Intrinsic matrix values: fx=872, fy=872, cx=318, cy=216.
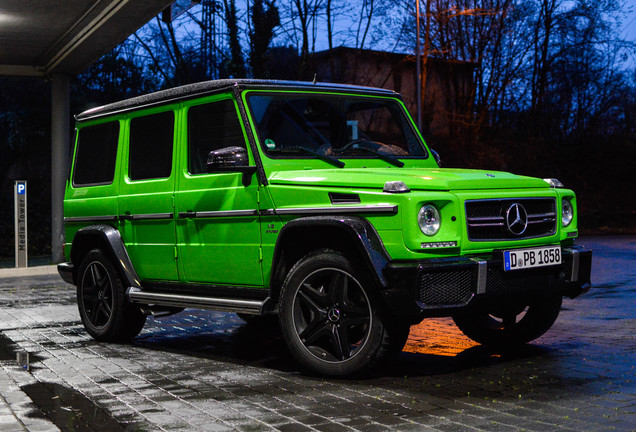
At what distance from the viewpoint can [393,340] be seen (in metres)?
5.80

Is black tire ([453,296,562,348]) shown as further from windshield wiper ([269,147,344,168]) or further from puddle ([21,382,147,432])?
puddle ([21,382,147,432])

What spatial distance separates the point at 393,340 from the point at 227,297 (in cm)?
166

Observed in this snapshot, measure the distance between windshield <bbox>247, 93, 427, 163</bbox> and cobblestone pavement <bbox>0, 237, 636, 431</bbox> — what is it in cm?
170

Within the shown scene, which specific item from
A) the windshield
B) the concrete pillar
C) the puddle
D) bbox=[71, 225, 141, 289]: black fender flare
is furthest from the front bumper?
the concrete pillar

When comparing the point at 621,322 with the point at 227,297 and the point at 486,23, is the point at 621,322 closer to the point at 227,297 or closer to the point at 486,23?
the point at 227,297

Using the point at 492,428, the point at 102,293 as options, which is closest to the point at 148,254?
the point at 102,293

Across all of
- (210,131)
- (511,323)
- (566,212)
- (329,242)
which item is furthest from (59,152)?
(566,212)

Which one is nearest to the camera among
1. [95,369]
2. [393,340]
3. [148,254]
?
[393,340]

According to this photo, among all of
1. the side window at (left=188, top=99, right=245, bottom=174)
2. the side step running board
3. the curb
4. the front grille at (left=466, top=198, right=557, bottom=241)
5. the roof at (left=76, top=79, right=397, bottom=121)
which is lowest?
the curb

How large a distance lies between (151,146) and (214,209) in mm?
1280

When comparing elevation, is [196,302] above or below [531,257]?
below

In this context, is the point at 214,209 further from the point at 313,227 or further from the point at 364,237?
the point at 364,237

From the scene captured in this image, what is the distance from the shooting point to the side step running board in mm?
6516

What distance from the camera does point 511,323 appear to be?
7.34 meters
